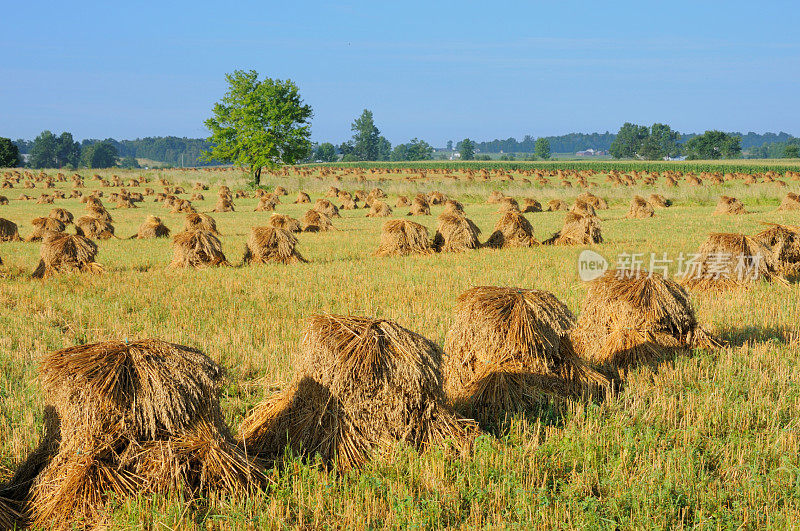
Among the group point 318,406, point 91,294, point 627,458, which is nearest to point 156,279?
point 91,294

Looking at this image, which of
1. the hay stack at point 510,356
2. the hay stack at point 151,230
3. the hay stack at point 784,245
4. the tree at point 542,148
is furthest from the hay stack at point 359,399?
the tree at point 542,148

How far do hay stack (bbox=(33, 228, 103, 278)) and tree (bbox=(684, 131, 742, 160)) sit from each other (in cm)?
15853

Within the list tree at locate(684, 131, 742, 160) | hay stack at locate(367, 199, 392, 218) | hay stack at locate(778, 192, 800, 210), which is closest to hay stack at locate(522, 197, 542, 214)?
hay stack at locate(367, 199, 392, 218)

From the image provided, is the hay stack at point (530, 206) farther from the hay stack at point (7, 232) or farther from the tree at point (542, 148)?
the tree at point (542, 148)

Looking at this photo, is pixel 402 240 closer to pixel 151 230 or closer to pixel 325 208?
pixel 151 230

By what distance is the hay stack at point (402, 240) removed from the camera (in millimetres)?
19328

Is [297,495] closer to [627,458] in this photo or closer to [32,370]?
[627,458]

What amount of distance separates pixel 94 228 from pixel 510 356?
70.2ft

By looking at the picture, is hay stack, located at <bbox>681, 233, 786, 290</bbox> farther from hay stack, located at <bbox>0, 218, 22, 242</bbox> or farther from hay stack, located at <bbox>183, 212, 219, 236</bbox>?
hay stack, located at <bbox>0, 218, 22, 242</bbox>

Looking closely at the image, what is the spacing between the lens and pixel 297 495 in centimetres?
489

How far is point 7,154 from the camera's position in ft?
325

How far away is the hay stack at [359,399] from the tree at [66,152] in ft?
613

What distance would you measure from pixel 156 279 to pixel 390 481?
11.4 m

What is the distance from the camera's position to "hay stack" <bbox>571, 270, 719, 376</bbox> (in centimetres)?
840
